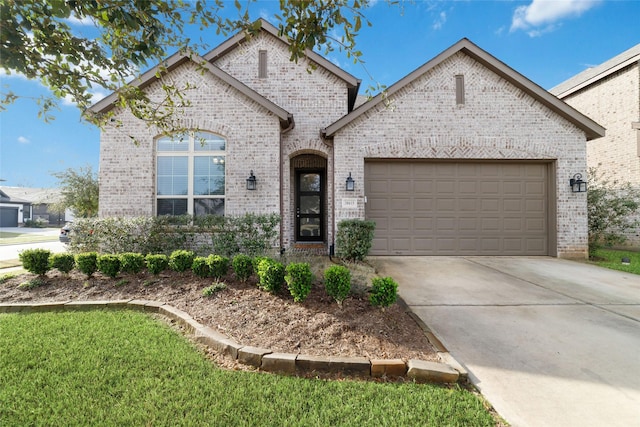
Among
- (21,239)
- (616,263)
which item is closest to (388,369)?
(616,263)

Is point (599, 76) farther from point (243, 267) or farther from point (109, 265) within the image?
point (109, 265)

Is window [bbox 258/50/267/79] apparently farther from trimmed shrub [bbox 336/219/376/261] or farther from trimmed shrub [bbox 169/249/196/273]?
trimmed shrub [bbox 169/249/196/273]

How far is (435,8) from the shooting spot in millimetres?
7680

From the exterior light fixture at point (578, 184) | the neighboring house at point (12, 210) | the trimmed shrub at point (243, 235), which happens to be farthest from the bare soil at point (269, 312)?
the neighboring house at point (12, 210)

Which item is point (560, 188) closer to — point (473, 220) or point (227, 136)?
point (473, 220)

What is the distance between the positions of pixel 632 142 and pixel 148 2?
15.7 meters

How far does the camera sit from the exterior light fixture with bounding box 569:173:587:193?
805 centimetres

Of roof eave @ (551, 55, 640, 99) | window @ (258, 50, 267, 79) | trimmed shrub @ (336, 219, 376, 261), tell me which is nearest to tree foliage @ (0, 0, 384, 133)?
trimmed shrub @ (336, 219, 376, 261)

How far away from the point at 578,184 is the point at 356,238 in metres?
6.68

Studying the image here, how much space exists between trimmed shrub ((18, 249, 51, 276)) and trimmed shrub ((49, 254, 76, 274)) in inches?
5.4

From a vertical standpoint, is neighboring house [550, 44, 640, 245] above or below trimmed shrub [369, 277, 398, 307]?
above

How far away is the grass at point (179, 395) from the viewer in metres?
1.95

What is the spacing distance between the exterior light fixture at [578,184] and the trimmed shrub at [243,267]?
9267 mm

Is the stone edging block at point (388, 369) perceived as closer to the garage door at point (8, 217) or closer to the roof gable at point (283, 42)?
the roof gable at point (283, 42)
